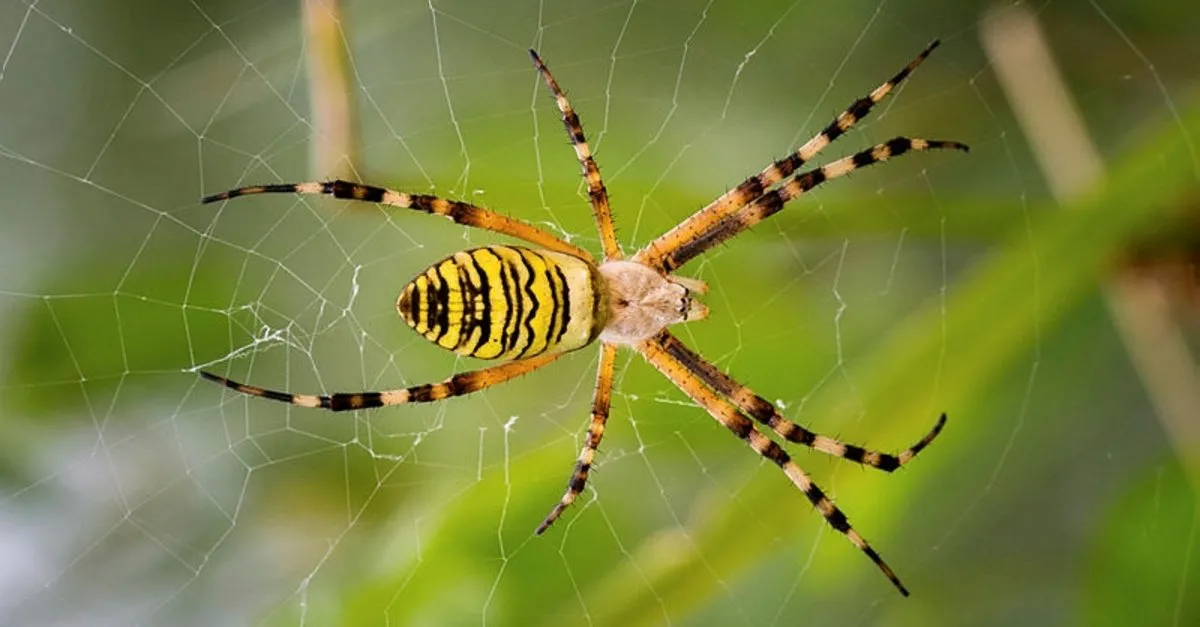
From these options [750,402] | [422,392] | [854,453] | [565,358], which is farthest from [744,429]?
[422,392]

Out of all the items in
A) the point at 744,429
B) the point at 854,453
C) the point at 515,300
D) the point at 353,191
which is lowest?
the point at 854,453

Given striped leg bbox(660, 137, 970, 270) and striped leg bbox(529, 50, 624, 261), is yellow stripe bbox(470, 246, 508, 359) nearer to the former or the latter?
striped leg bbox(529, 50, 624, 261)

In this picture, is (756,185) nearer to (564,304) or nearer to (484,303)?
(564,304)

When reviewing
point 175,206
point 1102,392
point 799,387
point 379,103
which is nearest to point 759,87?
point 799,387

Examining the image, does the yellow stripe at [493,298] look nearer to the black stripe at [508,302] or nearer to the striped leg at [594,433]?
the black stripe at [508,302]

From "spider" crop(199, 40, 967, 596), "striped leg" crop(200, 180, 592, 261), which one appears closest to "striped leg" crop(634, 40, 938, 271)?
"spider" crop(199, 40, 967, 596)

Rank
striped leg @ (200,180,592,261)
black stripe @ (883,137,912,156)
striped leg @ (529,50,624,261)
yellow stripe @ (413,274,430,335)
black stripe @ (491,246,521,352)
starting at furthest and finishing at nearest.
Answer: black stripe @ (883,137,912,156) < striped leg @ (529,50,624,261) < striped leg @ (200,180,592,261) < black stripe @ (491,246,521,352) < yellow stripe @ (413,274,430,335)

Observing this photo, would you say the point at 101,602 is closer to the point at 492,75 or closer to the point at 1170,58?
the point at 492,75
